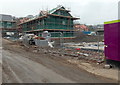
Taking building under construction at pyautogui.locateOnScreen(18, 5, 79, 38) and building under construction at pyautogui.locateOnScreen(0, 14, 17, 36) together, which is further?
building under construction at pyautogui.locateOnScreen(0, 14, 17, 36)

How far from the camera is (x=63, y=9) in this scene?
1823 inches

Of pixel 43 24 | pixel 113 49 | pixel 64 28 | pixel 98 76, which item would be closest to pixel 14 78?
pixel 98 76

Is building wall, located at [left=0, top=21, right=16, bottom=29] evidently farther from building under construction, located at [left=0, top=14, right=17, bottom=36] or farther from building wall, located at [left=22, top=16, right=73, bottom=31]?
building wall, located at [left=22, top=16, right=73, bottom=31]

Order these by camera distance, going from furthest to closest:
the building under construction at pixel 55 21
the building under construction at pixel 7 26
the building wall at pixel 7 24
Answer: the building wall at pixel 7 24 < the building under construction at pixel 7 26 < the building under construction at pixel 55 21

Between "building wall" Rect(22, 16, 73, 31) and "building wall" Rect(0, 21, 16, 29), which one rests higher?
"building wall" Rect(0, 21, 16, 29)

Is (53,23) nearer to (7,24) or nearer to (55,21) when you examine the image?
(55,21)

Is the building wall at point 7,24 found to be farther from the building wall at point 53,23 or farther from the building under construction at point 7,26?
the building wall at point 53,23

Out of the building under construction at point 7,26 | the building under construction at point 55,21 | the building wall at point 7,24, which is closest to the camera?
the building under construction at point 55,21

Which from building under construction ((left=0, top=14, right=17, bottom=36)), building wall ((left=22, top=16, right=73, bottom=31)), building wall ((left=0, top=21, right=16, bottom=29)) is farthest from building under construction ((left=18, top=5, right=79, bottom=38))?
building wall ((left=0, top=21, right=16, bottom=29))

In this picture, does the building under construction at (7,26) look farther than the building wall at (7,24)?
No

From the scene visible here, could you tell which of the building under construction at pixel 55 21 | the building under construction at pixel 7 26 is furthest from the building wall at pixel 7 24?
the building under construction at pixel 55 21

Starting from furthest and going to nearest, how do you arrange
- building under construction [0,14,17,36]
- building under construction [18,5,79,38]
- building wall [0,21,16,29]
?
1. building wall [0,21,16,29]
2. building under construction [0,14,17,36]
3. building under construction [18,5,79,38]

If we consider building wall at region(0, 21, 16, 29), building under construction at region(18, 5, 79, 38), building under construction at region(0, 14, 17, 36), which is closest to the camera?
building under construction at region(18, 5, 79, 38)

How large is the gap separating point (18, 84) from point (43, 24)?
1408 inches
